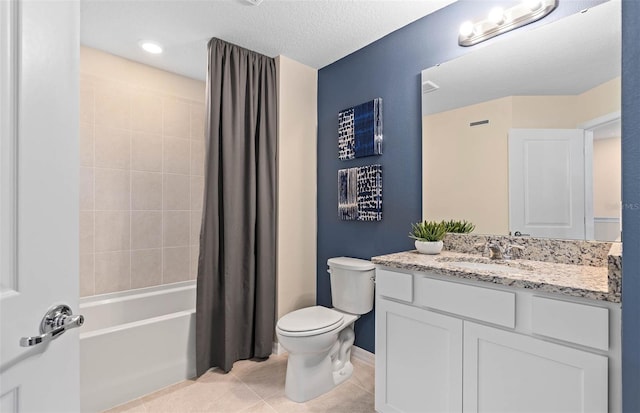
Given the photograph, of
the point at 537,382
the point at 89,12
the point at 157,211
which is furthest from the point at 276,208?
the point at 537,382

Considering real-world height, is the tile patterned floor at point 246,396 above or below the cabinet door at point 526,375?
below

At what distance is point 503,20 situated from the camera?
1742 millimetres

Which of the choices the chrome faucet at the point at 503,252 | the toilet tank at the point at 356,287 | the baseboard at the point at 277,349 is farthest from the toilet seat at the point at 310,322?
the chrome faucet at the point at 503,252

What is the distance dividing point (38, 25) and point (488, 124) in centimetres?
196

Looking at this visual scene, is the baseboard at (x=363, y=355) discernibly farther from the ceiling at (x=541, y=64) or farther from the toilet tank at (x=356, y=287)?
the ceiling at (x=541, y=64)

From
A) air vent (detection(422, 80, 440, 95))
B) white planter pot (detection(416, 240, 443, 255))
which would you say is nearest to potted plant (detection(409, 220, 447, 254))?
white planter pot (detection(416, 240, 443, 255))

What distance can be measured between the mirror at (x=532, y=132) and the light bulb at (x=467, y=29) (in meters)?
0.12

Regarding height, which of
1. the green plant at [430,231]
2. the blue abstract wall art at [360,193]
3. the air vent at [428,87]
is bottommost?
the green plant at [430,231]

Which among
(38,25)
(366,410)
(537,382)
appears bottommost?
(366,410)

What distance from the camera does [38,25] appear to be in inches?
28.5

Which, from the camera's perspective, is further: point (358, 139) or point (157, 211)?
point (157, 211)

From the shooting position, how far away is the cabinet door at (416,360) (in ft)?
4.65

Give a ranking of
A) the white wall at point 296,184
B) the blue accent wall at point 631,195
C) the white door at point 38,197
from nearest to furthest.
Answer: the white door at point 38,197, the blue accent wall at point 631,195, the white wall at point 296,184

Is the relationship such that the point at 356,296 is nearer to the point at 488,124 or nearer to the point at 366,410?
the point at 366,410
